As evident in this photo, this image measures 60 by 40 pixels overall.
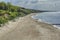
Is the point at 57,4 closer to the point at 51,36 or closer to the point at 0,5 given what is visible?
the point at 0,5

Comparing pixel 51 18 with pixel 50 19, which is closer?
pixel 50 19

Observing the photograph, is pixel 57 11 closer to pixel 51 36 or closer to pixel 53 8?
pixel 53 8

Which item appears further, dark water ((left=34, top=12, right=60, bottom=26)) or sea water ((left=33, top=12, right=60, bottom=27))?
dark water ((left=34, top=12, right=60, bottom=26))

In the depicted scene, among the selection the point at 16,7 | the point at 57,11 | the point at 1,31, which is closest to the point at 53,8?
the point at 57,11

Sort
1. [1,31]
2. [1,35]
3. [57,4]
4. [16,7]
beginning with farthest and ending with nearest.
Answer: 1. [16,7]
2. [57,4]
3. [1,31]
4. [1,35]

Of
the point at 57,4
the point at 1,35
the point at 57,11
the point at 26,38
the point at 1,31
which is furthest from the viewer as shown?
the point at 57,11

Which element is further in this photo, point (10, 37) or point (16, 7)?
point (16, 7)

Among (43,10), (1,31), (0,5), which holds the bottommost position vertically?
(43,10)

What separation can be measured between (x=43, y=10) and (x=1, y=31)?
31952mm

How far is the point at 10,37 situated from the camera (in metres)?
18.9

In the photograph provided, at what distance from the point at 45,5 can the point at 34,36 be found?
2873 cm

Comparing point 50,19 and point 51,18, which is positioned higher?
point 50,19

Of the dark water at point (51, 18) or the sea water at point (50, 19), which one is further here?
the dark water at point (51, 18)

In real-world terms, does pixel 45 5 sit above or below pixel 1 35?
below
